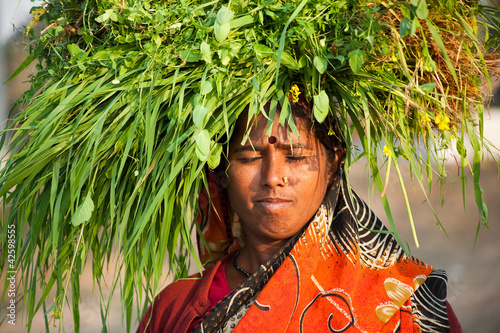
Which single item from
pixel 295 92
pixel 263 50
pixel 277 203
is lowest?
pixel 277 203

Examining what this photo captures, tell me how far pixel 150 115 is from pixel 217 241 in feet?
1.89

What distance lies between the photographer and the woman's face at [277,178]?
1.26m

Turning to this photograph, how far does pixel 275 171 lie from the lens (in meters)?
1.26

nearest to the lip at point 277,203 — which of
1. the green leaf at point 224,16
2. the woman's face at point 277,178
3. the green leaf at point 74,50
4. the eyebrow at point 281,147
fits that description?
the woman's face at point 277,178

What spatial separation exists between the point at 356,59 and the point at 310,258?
50cm

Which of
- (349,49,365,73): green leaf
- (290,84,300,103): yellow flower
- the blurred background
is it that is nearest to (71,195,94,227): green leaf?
(290,84,300,103): yellow flower

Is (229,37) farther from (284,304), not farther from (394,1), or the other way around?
(284,304)

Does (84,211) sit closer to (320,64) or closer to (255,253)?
(255,253)

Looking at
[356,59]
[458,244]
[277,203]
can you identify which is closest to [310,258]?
[277,203]

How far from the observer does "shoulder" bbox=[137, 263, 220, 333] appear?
1399mm

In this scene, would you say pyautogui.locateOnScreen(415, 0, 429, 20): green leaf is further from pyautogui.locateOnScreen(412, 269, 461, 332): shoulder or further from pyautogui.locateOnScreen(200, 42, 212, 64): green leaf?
pyautogui.locateOnScreen(412, 269, 461, 332): shoulder

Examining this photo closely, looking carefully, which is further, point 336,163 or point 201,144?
point 336,163

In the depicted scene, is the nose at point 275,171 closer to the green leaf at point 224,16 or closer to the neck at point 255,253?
the neck at point 255,253

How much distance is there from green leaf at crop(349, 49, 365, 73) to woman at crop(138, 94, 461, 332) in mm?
231
